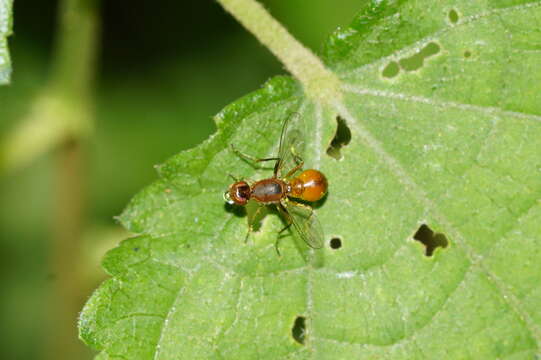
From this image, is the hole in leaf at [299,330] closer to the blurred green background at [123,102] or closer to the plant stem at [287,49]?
the plant stem at [287,49]

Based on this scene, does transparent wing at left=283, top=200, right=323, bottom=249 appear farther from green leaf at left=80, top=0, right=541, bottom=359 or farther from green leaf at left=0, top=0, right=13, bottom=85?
green leaf at left=0, top=0, right=13, bottom=85

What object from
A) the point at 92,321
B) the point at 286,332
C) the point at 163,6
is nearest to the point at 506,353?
the point at 286,332

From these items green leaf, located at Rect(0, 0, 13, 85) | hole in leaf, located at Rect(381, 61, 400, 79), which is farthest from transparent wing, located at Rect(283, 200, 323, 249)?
green leaf, located at Rect(0, 0, 13, 85)

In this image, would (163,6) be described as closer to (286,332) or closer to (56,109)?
(56,109)

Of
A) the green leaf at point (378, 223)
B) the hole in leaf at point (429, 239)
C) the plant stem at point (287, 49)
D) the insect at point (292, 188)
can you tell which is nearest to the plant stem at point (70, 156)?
the plant stem at point (287, 49)

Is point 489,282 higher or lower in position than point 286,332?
higher

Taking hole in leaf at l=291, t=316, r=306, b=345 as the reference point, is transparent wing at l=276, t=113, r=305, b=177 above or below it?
above

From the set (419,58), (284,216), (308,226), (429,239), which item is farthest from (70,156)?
(429,239)

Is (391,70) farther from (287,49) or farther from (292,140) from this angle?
(292,140)
